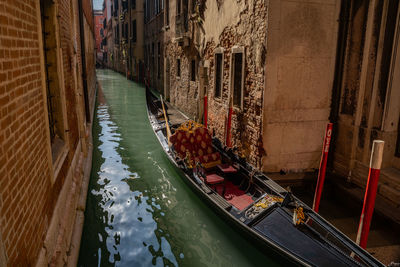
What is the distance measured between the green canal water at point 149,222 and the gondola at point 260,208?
0.28m

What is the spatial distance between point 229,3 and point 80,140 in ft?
13.4

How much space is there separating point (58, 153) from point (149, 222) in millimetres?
1819

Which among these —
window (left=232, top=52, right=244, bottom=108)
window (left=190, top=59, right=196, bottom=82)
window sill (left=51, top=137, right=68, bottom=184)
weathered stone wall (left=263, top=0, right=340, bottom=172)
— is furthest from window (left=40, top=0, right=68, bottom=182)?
window (left=190, top=59, right=196, bottom=82)

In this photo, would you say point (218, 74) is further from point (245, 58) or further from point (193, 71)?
point (193, 71)

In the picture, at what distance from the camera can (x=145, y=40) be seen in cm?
2084

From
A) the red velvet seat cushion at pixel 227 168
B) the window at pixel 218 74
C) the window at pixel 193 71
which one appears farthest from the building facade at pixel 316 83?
the window at pixel 193 71

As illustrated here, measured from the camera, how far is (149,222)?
464cm

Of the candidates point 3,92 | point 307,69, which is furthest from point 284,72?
point 3,92

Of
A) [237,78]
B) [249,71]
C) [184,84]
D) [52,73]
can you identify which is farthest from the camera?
[184,84]

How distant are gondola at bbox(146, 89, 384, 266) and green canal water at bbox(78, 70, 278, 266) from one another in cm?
28

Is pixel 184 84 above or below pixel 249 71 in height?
below

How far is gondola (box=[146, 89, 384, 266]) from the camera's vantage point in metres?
3.22

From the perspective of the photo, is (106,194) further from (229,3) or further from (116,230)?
(229,3)

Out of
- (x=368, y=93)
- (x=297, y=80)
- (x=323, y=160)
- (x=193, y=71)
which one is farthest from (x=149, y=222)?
(x=193, y=71)
